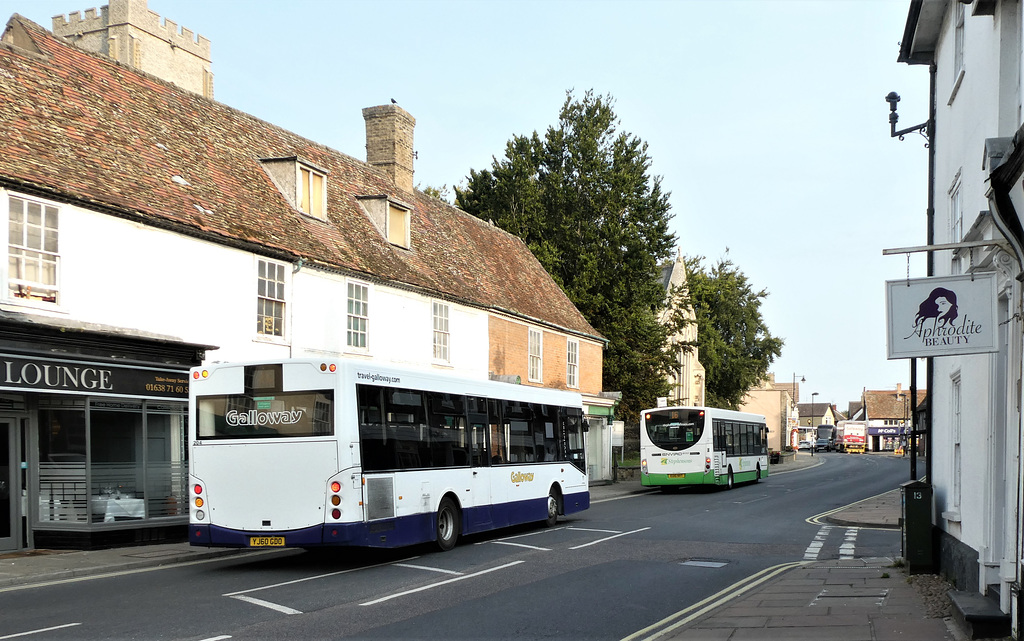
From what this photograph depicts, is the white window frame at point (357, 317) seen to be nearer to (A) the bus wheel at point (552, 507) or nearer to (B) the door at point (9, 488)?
(A) the bus wheel at point (552, 507)

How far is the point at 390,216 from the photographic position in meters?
27.2

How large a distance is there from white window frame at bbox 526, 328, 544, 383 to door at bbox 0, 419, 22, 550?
1988 centimetres

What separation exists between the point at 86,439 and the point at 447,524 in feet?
20.5

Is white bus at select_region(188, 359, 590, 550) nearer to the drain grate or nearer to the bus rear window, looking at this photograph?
the bus rear window

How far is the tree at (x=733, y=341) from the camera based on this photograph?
73300 mm

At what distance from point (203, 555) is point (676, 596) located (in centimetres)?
817

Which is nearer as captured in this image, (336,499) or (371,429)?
(336,499)

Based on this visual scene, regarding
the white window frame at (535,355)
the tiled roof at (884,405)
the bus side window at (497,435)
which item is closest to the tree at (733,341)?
the white window frame at (535,355)

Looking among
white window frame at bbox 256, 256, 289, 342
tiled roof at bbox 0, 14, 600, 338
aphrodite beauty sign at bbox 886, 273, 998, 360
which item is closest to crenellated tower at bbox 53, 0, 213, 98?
tiled roof at bbox 0, 14, 600, 338

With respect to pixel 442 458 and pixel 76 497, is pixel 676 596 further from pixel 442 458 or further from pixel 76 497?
pixel 76 497

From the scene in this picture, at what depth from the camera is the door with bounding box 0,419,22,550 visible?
15523mm

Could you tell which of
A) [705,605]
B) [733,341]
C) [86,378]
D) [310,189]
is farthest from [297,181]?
[733,341]

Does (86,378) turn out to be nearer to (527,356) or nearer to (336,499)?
(336,499)

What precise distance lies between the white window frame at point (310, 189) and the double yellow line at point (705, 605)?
14.3m
